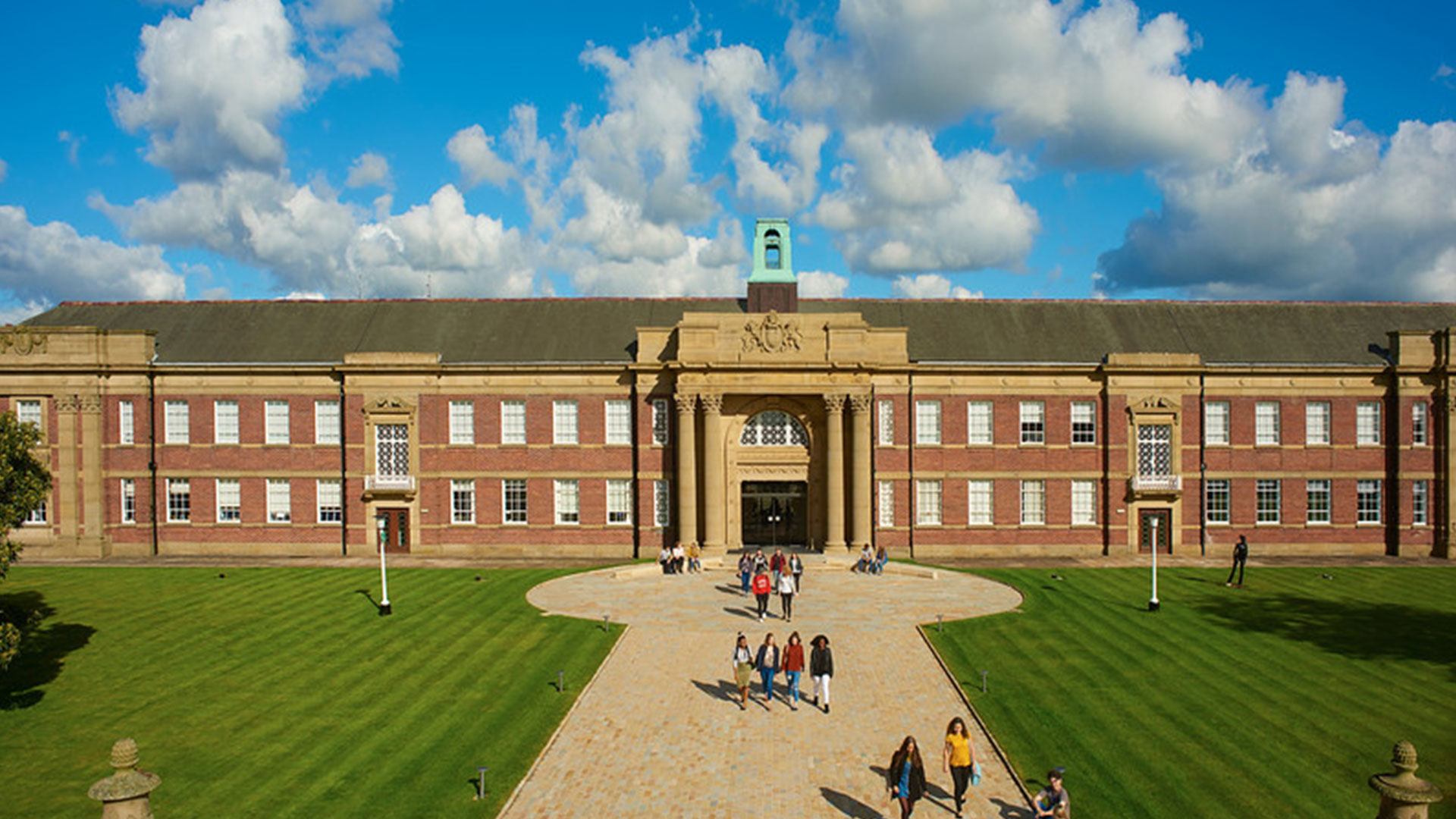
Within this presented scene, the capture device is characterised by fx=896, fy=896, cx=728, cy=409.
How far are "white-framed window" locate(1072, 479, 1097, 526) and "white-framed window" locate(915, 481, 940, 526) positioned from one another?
7176 mm

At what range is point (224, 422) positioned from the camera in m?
47.7

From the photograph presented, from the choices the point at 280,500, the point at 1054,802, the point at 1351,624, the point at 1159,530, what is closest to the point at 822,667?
the point at 1054,802

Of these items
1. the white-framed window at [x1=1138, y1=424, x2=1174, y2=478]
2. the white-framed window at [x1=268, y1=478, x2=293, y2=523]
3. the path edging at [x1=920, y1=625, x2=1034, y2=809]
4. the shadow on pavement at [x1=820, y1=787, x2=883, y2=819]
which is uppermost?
the white-framed window at [x1=1138, y1=424, x2=1174, y2=478]

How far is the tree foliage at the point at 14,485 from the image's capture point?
2123 centimetres

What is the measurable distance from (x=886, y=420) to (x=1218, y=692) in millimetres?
25177

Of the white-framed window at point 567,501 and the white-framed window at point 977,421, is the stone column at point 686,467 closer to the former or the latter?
the white-framed window at point 567,501

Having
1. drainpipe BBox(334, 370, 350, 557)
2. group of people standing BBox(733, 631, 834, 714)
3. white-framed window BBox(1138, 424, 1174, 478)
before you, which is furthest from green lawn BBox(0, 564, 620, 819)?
white-framed window BBox(1138, 424, 1174, 478)

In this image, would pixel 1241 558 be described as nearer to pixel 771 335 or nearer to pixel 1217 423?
pixel 1217 423

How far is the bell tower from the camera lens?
50.3m

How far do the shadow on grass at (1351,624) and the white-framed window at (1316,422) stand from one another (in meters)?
15.6

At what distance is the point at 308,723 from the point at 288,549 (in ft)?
96.9

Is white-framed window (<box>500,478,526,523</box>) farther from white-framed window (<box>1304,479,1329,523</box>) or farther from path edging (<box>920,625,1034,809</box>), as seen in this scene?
white-framed window (<box>1304,479,1329,523</box>)

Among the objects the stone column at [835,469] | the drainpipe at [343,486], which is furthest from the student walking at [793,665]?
the drainpipe at [343,486]

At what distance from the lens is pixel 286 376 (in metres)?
47.4
